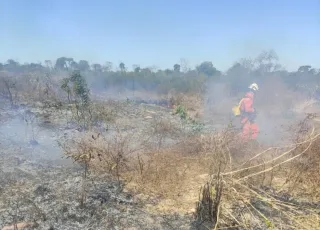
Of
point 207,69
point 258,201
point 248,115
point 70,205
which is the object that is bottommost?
point 258,201

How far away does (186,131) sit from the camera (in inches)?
389

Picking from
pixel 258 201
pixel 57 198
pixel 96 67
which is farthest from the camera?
pixel 96 67

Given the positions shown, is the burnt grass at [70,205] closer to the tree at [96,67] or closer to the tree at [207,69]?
the tree at [96,67]

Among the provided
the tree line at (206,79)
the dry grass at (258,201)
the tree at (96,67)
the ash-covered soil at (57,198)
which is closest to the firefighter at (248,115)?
the dry grass at (258,201)

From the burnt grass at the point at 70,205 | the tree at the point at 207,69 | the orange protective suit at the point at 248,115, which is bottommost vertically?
the burnt grass at the point at 70,205

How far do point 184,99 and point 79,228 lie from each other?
1468 cm

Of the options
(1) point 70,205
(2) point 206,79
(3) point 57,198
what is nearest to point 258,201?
(1) point 70,205

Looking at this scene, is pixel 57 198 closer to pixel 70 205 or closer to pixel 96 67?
pixel 70 205

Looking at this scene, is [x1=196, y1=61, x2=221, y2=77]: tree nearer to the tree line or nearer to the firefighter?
the tree line

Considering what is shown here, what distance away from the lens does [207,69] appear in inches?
1597

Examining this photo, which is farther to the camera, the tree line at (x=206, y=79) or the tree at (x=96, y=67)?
the tree at (x=96, y=67)

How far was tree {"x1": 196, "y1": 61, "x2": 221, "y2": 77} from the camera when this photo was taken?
3862 cm

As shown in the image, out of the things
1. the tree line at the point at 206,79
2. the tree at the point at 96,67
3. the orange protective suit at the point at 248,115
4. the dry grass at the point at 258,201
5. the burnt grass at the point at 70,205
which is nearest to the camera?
the dry grass at the point at 258,201

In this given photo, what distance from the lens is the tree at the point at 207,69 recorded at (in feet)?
127
